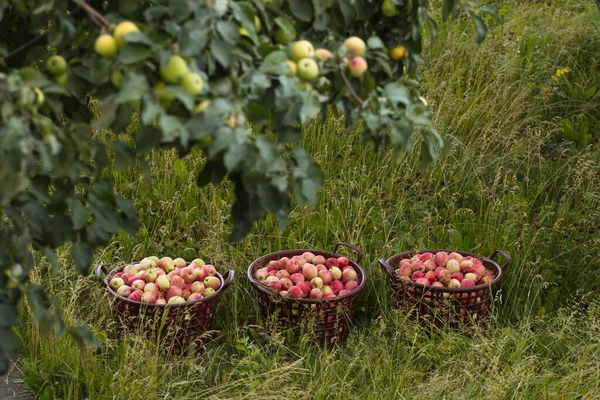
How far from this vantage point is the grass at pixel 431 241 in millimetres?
2869

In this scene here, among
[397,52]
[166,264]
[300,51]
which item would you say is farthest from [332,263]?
[300,51]

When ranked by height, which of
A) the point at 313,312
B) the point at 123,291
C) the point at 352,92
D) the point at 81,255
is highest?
the point at 352,92

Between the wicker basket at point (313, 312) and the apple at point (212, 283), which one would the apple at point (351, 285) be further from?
the apple at point (212, 283)

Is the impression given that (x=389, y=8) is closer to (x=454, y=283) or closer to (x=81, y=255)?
(x=81, y=255)

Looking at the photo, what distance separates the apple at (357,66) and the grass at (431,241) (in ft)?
3.11

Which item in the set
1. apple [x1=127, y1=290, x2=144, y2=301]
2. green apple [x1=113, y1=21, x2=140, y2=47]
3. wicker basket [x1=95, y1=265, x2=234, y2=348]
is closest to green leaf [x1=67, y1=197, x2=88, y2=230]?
green apple [x1=113, y1=21, x2=140, y2=47]

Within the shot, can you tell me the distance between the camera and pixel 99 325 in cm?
311

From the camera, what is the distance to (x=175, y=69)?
1.22 meters

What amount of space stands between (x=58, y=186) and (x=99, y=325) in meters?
1.51

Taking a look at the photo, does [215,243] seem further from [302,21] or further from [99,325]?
[302,21]

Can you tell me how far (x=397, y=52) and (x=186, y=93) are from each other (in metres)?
0.55

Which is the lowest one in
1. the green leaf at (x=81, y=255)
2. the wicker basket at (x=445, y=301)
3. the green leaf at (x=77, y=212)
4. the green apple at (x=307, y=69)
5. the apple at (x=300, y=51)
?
the wicker basket at (x=445, y=301)

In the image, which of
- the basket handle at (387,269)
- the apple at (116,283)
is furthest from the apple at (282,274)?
the apple at (116,283)

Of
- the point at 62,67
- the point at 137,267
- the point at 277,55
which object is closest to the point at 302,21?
the point at 277,55
